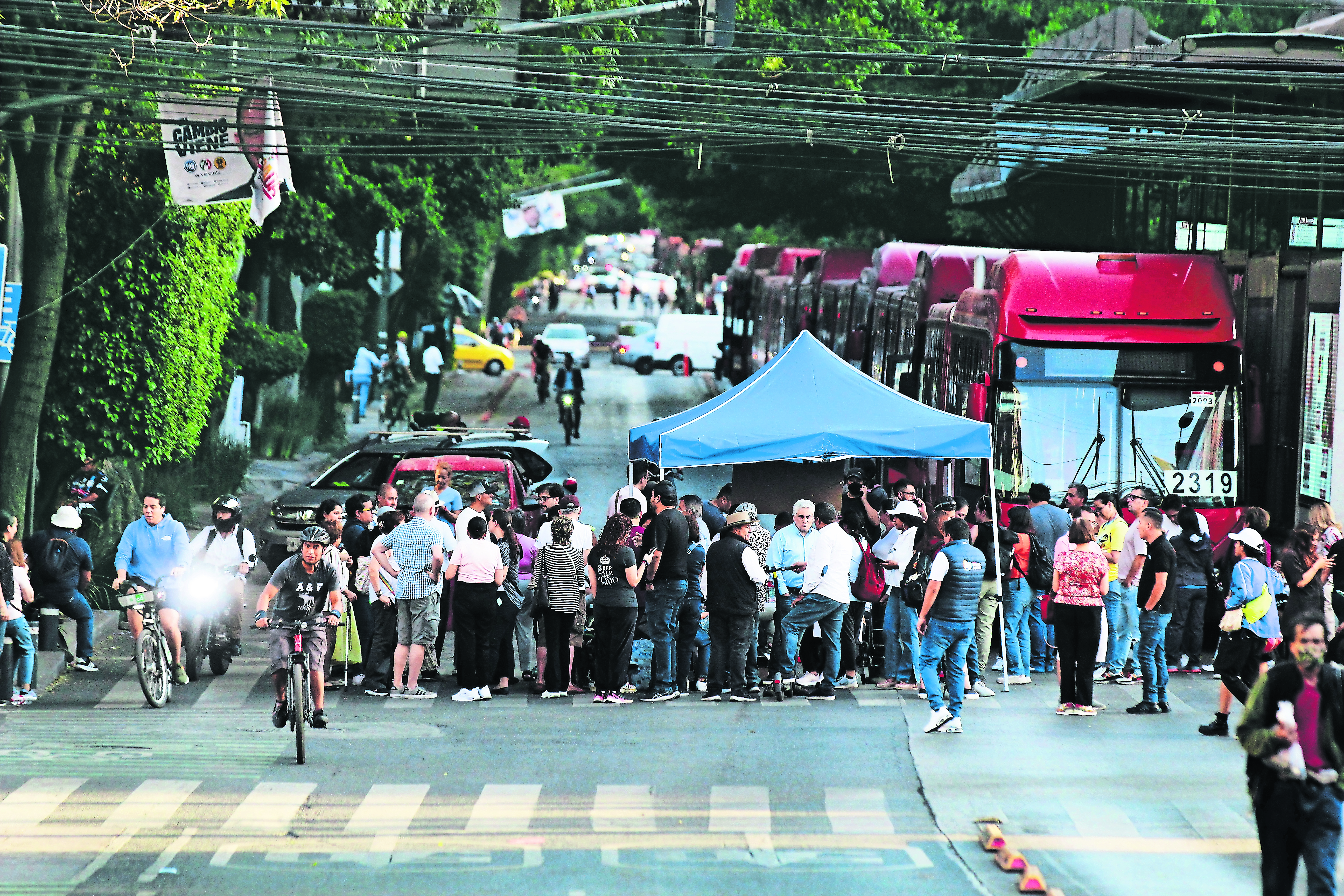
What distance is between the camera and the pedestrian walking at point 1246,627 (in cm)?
1265

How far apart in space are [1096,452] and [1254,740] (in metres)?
9.63

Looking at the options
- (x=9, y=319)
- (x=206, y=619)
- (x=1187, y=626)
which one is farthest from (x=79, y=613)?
(x=1187, y=626)

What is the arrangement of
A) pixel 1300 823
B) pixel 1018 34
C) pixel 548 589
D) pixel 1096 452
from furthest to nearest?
pixel 1018 34 < pixel 1096 452 < pixel 548 589 < pixel 1300 823

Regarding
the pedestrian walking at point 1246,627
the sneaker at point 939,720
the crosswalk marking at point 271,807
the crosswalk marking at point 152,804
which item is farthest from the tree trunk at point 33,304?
the pedestrian walking at point 1246,627

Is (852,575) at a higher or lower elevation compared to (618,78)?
lower

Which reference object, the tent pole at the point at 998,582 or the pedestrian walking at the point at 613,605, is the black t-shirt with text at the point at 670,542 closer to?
the pedestrian walking at the point at 613,605

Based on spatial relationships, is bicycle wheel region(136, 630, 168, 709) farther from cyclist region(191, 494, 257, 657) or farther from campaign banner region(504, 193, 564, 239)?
campaign banner region(504, 193, 564, 239)

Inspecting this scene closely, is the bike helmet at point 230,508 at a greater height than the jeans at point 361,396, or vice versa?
the bike helmet at point 230,508

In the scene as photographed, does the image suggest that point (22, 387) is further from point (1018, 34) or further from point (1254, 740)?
point (1018, 34)

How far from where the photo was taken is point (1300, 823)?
303 inches

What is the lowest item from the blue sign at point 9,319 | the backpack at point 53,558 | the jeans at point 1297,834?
the backpack at point 53,558

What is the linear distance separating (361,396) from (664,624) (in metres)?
26.0

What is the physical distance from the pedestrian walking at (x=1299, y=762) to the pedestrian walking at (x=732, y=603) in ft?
21.3

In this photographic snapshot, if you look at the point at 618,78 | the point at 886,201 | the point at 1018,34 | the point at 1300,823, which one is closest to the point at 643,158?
the point at 886,201
